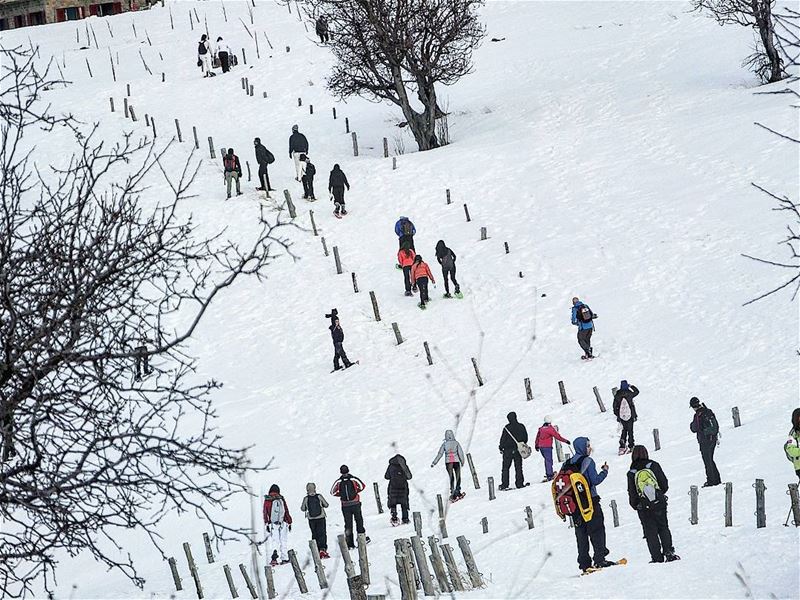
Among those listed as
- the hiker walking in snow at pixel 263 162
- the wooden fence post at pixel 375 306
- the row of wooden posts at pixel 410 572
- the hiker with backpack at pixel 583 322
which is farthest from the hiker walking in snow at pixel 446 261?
the row of wooden posts at pixel 410 572

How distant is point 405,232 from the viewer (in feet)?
92.3

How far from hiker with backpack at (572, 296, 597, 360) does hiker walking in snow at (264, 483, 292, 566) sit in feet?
26.8

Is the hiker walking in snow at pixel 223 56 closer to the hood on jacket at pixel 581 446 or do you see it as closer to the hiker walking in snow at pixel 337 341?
the hiker walking in snow at pixel 337 341

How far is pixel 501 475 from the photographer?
60.4 feet

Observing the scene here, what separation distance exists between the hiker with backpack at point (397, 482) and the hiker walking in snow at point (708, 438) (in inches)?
162

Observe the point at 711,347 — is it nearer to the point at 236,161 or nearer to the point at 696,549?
the point at 696,549

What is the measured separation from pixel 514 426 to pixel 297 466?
4780mm

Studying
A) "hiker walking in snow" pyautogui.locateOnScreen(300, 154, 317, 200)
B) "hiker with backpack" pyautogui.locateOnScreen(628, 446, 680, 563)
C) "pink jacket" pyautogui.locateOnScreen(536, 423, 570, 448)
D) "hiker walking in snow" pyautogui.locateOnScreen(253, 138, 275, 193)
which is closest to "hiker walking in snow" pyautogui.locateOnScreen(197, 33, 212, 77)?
"hiker walking in snow" pyautogui.locateOnScreen(253, 138, 275, 193)

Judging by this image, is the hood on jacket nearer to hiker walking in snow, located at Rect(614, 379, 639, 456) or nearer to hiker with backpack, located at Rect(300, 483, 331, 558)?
hiker with backpack, located at Rect(300, 483, 331, 558)

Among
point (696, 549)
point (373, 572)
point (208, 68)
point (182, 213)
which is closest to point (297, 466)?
point (373, 572)

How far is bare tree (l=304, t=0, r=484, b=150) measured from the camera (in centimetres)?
3675

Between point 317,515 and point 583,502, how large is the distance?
4.52 metres

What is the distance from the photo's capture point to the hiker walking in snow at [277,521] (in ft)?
51.7

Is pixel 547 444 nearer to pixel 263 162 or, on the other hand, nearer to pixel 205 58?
pixel 263 162
